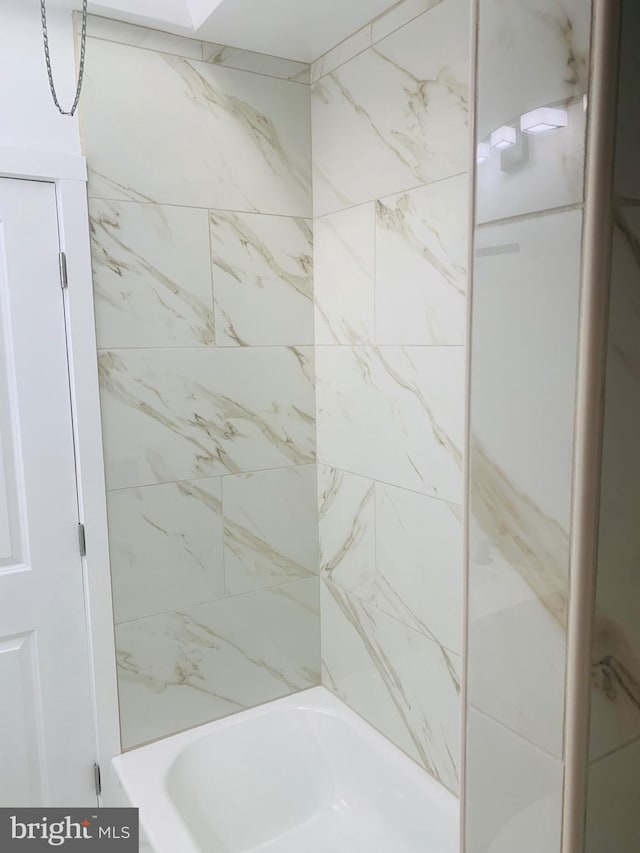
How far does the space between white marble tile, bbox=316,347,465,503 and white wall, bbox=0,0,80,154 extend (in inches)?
37.8

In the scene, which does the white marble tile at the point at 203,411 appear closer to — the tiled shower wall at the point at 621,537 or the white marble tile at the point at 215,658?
the white marble tile at the point at 215,658

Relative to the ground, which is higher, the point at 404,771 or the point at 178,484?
the point at 178,484

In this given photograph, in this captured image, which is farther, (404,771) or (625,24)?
(404,771)

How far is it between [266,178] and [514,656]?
1.70m

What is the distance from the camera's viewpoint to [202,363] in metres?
1.93

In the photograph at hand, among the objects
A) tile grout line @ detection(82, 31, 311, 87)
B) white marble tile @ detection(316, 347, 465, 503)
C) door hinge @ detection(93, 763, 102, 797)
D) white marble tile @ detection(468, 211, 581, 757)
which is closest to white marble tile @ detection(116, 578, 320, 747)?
door hinge @ detection(93, 763, 102, 797)

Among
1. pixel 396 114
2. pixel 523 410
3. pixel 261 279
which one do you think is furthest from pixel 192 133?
pixel 523 410

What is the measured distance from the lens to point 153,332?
1.85 metres

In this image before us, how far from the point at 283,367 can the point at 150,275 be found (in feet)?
1.63

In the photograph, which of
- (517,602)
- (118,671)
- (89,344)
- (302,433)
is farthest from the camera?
(302,433)

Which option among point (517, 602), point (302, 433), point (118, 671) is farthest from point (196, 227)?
point (517, 602)

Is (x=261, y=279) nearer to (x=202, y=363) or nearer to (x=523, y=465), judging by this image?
(x=202, y=363)

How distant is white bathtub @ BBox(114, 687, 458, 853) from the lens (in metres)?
1.73

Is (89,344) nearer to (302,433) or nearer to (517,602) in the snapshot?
(302,433)
